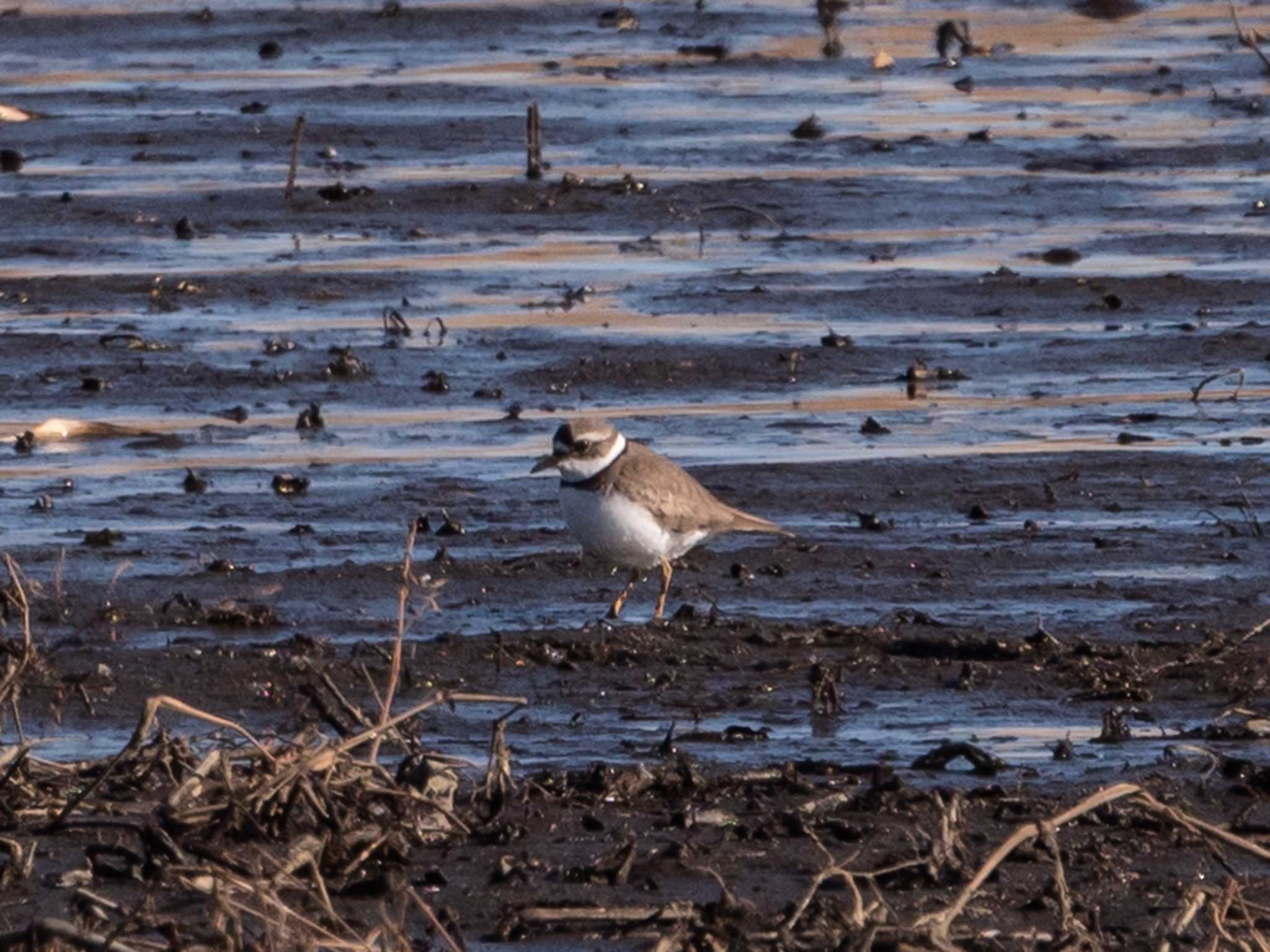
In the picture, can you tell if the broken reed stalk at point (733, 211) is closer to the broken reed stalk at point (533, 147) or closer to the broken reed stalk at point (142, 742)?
the broken reed stalk at point (533, 147)

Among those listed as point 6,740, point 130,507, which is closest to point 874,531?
point 130,507

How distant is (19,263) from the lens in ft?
46.6

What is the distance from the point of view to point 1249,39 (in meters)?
14.8

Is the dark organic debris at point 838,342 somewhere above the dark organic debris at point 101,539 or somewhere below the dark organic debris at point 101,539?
below

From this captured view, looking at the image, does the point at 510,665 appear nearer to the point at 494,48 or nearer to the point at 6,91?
the point at 6,91

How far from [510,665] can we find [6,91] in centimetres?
1242

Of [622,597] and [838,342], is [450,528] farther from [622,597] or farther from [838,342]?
[838,342]

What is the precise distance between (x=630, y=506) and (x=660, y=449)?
2.28m

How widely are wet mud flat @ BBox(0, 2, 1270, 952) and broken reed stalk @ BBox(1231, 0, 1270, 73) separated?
1.11ft

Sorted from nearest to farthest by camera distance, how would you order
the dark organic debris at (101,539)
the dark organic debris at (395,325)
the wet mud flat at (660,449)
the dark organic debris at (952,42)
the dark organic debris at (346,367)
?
the wet mud flat at (660,449)
the dark organic debris at (101,539)
the dark organic debris at (346,367)
the dark organic debris at (395,325)
the dark organic debris at (952,42)

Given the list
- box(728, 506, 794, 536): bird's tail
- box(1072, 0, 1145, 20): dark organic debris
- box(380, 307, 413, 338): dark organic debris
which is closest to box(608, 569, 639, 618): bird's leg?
box(728, 506, 794, 536): bird's tail

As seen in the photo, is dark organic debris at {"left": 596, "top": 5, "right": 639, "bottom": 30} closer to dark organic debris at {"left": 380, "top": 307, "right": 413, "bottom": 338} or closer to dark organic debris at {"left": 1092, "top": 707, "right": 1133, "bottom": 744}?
dark organic debris at {"left": 380, "top": 307, "right": 413, "bottom": 338}

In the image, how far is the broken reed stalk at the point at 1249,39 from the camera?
44.3ft

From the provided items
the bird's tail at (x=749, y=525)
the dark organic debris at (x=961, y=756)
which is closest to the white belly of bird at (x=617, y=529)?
the bird's tail at (x=749, y=525)
